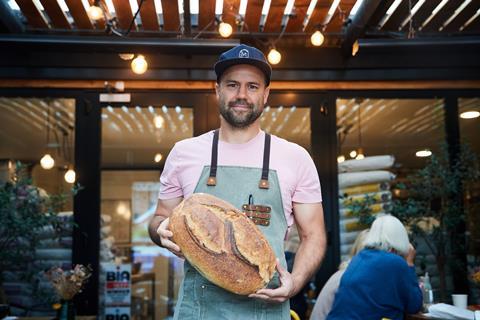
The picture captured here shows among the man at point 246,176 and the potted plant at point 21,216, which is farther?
the potted plant at point 21,216

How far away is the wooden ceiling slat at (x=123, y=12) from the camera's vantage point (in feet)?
15.4

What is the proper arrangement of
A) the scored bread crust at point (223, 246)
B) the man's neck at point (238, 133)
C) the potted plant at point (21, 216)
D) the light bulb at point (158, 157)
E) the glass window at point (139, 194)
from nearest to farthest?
1. the scored bread crust at point (223, 246)
2. the man's neck at point (238, 133)
3. the potted plant at point (21, 216)
4. the glass window at point (139, 194)
5. the light bulb at point (158, 157)

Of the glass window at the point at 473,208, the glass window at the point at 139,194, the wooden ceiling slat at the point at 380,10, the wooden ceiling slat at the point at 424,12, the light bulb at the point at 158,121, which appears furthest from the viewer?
the light bulb at the point at 158,121

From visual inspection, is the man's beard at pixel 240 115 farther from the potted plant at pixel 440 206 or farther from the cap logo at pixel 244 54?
the potted plant at pixel 440 206

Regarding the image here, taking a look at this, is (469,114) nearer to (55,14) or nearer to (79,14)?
(79,14)

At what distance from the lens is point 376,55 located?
230 inches

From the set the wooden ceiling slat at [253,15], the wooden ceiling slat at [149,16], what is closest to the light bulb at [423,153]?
the wooden ceiling slat at [253,15]

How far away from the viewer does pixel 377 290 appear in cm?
358

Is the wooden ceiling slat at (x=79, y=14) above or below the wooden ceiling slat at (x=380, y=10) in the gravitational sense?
above

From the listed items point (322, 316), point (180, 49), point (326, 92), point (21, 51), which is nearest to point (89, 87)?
point (21, 51)

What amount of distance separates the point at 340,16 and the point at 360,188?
1785 mm

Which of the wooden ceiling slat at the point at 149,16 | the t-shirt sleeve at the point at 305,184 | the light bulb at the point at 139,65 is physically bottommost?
the t-shirt sleeve at the point at 305,184

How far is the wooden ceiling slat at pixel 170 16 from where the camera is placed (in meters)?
4.71

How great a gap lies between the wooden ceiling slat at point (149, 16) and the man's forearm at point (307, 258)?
301 centimetres
